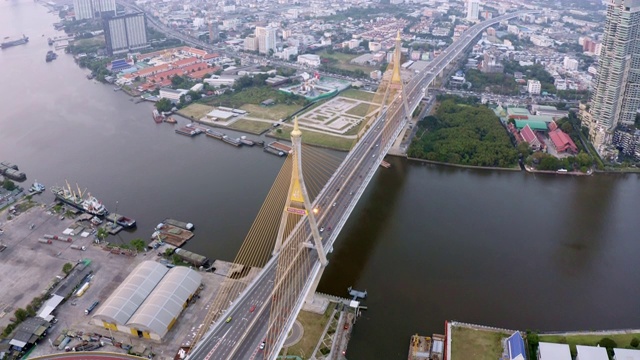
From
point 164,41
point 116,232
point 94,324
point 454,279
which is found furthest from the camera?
point 164,41

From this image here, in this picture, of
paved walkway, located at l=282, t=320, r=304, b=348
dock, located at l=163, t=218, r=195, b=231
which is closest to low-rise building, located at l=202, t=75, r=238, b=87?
dock, located at l=163, t=218, r=195, b=231

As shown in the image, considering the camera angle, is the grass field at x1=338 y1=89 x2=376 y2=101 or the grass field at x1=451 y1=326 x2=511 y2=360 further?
the grass field at x1=338 y1=89 x2=376 y2=101

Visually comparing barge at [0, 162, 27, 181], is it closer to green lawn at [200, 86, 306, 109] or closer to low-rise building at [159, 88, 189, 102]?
low-rise building at [159, 88, 189, 102]

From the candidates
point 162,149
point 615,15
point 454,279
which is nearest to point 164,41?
point 162,149

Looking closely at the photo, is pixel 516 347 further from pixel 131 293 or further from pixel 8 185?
pixel 8 185

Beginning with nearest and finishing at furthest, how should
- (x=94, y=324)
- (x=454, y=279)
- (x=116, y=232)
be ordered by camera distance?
1. (x=94, y=324)
2. (x=454, y=279)
3. (x=116, y=232)

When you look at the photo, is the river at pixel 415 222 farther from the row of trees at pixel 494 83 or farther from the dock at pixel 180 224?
the row of trees at pixel 494 83

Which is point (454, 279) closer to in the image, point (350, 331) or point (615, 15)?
point (350, 331)
